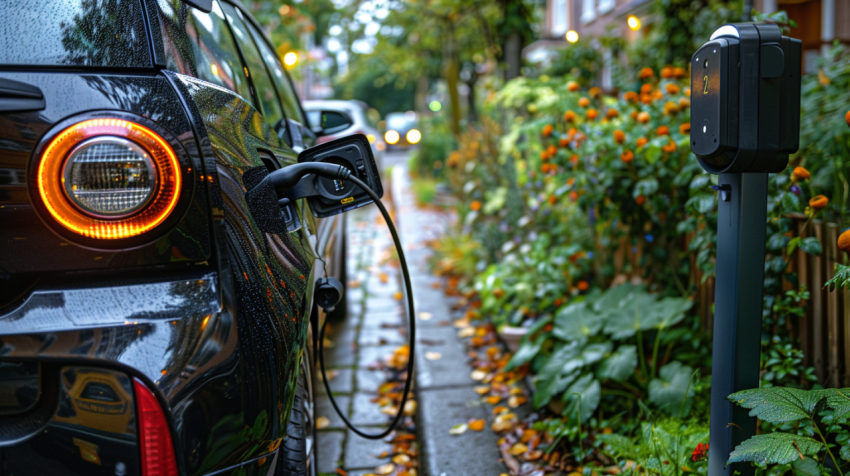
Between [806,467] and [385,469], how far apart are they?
1.60 m

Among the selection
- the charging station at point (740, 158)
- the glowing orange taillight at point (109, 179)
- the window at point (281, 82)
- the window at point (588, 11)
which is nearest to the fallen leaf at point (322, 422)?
the window at point (281, 82)

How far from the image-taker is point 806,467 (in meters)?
1.73

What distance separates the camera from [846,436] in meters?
1.73

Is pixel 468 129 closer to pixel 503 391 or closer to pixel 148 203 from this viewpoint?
pixel 503 391

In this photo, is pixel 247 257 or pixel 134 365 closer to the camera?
pixel 134 365

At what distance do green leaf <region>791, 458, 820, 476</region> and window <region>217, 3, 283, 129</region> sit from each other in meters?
1.88

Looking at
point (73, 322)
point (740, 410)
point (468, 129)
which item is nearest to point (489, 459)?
point (740, 410)

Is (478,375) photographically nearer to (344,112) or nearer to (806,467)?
(344,112)

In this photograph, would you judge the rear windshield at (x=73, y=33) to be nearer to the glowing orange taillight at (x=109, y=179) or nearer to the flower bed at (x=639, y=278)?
the glowing orange taillight at (x=109, y=179)

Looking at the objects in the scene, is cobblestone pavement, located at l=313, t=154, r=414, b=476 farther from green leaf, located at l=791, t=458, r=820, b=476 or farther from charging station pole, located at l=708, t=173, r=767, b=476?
green leaf, located at l=791, t=458, r=820, b=476

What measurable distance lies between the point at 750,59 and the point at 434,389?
2.33 meters

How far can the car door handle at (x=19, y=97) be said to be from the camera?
1145 millimetres

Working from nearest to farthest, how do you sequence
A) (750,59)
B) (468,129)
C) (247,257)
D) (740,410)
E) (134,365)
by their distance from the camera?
(134,365)
(247,257)
(750,59)
(740,410)
(468,129)

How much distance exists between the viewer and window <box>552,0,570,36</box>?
1897 cm
